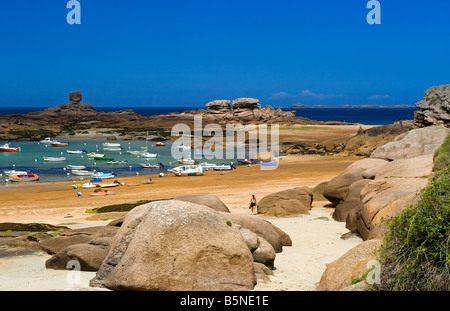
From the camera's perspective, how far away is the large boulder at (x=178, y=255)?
12.6m

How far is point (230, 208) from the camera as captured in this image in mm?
30109

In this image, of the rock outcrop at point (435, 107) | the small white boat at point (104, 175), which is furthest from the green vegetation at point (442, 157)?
the small white boat at point (104, 175)

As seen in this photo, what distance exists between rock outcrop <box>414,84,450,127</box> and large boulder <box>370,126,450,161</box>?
59.2ft

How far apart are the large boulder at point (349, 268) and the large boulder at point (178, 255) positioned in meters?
1.89

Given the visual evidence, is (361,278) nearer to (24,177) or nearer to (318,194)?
(318,194)

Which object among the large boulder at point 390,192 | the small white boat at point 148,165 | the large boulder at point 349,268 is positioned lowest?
the small white boat at point 148,165

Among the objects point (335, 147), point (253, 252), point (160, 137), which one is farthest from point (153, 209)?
point (160, 137)

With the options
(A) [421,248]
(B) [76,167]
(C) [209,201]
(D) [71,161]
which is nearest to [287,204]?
(C) [209,201]

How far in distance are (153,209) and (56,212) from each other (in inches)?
752

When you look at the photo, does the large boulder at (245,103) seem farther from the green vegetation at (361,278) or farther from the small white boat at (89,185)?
the green vegetation at (361,278)

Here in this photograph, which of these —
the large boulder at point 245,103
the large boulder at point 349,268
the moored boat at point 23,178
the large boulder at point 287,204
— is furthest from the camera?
the large boulder at point 245,103

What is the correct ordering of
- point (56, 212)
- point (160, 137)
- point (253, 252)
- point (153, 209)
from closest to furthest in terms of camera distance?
point (153, 209) → point (253, 252) → point (56, 212) → point (160, 137)
